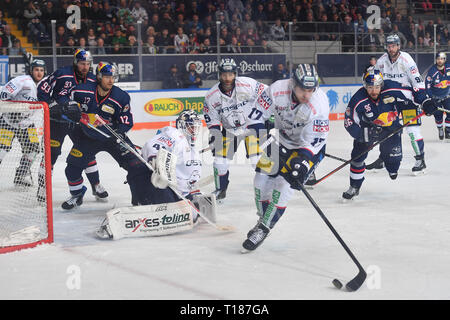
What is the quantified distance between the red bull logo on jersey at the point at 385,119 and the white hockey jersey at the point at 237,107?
0.97 metres

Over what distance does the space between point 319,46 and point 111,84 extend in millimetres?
8202

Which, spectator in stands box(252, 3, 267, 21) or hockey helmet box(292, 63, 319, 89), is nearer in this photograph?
hockey helmet box(292, 63, 319, 89)

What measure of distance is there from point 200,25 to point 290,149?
813cm

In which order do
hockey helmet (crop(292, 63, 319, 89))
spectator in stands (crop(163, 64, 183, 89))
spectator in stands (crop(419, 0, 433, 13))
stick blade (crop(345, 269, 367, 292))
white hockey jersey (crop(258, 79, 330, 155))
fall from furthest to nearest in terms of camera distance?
spectator in stands (crop(419, 0, 433, 13))
spectator in stands (crop(163, 64, 183, 89))
white hockey jersey (crop(258, 79, 330, 155))
hockey helmet (crop(292, 63, 319, 89))
stick blade (crop(345, 269, 367, 292))

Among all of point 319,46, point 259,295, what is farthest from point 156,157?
point 319,46

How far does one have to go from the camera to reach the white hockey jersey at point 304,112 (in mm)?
3912

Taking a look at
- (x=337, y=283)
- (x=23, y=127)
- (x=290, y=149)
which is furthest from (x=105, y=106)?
(x=337, y=283)

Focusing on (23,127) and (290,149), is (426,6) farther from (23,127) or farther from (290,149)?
(23,127)

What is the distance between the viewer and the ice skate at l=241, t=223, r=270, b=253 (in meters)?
3.79

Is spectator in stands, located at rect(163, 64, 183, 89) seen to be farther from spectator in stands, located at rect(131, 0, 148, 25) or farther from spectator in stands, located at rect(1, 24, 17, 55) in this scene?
spectator in stands, located at rect(1, 24, 17, 55)

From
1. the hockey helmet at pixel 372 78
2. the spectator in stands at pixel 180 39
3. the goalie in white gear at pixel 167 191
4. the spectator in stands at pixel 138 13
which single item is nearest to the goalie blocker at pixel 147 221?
the goalie in white gear at pixel 167 191

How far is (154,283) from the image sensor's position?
10.5 ft

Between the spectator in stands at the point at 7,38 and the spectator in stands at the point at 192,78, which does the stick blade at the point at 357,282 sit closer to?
the spectator in stands at the point at 192,78

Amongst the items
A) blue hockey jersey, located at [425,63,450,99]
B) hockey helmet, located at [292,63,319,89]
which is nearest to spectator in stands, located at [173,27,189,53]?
blue hockey jersey, located at [425,63,450,99]
